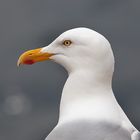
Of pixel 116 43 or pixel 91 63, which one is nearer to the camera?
pixel 91 63

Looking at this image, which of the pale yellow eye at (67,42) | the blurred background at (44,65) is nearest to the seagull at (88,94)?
the pale yellow eye at (67,42)

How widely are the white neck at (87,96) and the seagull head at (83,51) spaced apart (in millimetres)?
27

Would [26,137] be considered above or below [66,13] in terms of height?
below

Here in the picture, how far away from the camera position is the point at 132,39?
664cm

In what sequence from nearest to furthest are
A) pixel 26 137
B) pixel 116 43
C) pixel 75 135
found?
pixel 75 135 → pixel 26 137 → pixel 116 43

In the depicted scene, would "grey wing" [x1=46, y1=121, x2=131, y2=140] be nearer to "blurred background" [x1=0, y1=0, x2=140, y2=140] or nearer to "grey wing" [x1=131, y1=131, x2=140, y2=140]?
"grey wing" [x1=131, y1=131, x2=140, y2=140]

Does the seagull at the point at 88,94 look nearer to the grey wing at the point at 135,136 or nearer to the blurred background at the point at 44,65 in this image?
the grey wing at the point at 135,136

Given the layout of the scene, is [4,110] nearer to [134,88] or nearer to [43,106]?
[43,106]

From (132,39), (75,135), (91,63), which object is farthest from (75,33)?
(132,39)

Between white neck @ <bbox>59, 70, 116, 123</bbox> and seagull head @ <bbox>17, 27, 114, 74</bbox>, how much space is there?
3cm

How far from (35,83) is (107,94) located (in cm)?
329

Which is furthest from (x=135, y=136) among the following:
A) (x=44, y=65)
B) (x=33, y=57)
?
(x=44, y=65)

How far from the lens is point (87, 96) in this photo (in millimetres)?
3143

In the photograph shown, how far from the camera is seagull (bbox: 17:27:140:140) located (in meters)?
3.03
